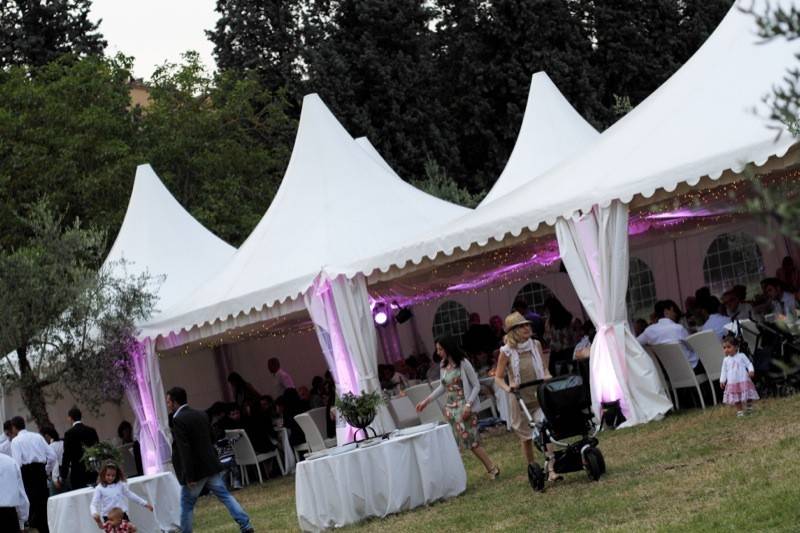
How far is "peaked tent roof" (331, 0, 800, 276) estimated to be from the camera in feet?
42.7

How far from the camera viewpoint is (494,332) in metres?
20.1

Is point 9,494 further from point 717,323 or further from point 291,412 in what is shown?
point 717,323

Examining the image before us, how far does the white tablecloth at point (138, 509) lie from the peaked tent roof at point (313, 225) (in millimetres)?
3357

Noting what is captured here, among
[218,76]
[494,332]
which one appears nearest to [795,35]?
[494,332]

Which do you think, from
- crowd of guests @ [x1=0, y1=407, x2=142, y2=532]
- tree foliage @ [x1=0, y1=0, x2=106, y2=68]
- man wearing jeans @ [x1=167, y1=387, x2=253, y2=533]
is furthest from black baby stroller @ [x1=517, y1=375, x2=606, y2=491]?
tree foliage @ [x1=0, y1=0, x2=106, y2=68]

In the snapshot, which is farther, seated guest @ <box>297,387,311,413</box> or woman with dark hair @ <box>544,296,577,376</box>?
seated guest @ <box>297,387,311,413</box>

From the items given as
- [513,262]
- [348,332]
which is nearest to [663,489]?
[348,332]

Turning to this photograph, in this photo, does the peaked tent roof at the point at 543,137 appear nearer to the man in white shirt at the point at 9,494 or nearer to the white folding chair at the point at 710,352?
the white folding chair at the point at 710,352

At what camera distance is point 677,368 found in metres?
14.1

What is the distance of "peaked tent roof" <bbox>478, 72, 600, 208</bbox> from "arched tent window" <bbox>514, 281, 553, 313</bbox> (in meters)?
2.14

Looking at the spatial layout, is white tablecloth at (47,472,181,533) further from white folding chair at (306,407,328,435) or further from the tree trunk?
white folding chair at (306,407,328,435)

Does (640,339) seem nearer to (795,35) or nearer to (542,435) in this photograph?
(542,435)

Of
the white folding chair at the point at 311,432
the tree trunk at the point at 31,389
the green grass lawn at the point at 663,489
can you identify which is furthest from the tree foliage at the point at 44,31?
the green grass lawn at the point at 663,489

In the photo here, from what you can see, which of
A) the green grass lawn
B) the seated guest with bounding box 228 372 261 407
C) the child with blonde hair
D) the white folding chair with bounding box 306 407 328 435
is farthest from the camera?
the seated guest with bounding box 228 372 261 407
